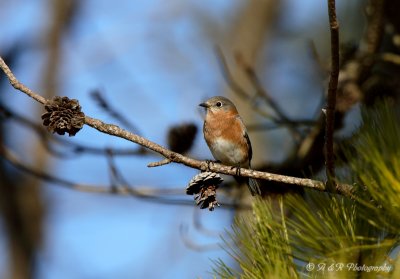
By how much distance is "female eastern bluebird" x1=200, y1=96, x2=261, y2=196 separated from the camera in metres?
5.08

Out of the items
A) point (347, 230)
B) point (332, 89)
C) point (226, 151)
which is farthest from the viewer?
point (226, 151)

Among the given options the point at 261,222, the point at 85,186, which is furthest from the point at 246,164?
the point at 261,222

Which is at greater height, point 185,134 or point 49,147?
point 49,147

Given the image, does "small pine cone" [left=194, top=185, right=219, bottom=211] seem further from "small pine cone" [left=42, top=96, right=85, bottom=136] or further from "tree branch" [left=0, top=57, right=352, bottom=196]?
"small pine cone" [left=42, top=96, right=85, bottom=136]

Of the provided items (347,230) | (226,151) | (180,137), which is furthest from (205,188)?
(226,151)

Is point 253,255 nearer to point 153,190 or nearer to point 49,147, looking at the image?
point 153,190

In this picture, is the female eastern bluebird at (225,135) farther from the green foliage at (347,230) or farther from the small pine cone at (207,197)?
the green foliage at (347,230)

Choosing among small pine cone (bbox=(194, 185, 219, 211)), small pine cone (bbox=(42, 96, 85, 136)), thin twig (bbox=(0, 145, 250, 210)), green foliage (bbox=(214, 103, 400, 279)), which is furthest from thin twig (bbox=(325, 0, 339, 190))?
thin twig (bbox=(0, 145, 250, 210))

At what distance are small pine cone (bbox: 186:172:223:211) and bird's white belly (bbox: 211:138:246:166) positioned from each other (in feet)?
7.60

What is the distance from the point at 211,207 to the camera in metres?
2.66

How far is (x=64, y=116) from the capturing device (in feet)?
8.25

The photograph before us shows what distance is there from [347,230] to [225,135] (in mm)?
3046

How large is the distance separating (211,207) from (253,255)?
0.53 m

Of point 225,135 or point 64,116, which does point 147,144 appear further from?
point 225,135
